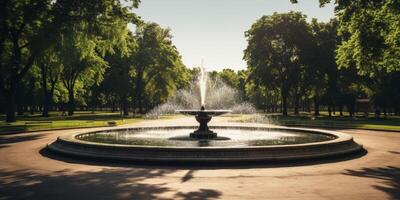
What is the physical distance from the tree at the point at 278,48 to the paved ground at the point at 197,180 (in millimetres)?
52711

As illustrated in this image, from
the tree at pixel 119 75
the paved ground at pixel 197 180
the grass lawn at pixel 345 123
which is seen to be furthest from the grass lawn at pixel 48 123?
the tree at pixel 119 75

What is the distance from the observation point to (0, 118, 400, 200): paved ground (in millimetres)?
10602

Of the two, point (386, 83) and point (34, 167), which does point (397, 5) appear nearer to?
point (34, 167)

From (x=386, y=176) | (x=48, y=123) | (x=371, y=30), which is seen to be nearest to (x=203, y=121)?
(x=386, y=176)

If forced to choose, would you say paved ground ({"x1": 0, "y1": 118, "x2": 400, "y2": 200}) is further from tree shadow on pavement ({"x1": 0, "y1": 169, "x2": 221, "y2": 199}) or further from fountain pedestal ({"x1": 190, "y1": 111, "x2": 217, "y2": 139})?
fountain pedestal ({"x1": 190, "y1": 111, "x2": 217, "y2": 139})

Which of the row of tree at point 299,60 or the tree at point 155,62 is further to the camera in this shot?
the tree at point 155,62

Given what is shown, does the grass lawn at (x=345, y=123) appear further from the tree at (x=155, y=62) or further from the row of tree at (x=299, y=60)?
the tree at (x=155, y=62)

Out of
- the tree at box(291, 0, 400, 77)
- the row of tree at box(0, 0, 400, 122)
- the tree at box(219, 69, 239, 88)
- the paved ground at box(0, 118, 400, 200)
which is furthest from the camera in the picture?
the tree at box(219, 69, 239, 88)

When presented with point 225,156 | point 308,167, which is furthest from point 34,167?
point 308,167

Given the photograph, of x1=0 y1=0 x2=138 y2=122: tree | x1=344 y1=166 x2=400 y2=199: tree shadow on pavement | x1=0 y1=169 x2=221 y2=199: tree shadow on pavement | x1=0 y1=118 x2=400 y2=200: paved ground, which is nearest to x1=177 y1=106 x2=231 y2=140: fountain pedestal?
x1=0 y1=118 x2=400 y2=200: paved ground

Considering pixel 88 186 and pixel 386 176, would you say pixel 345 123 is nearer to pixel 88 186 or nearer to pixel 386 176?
pixel 386 176

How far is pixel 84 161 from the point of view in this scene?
16484 mm

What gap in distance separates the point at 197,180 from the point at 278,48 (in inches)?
2404

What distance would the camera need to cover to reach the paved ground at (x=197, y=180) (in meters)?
10.6
